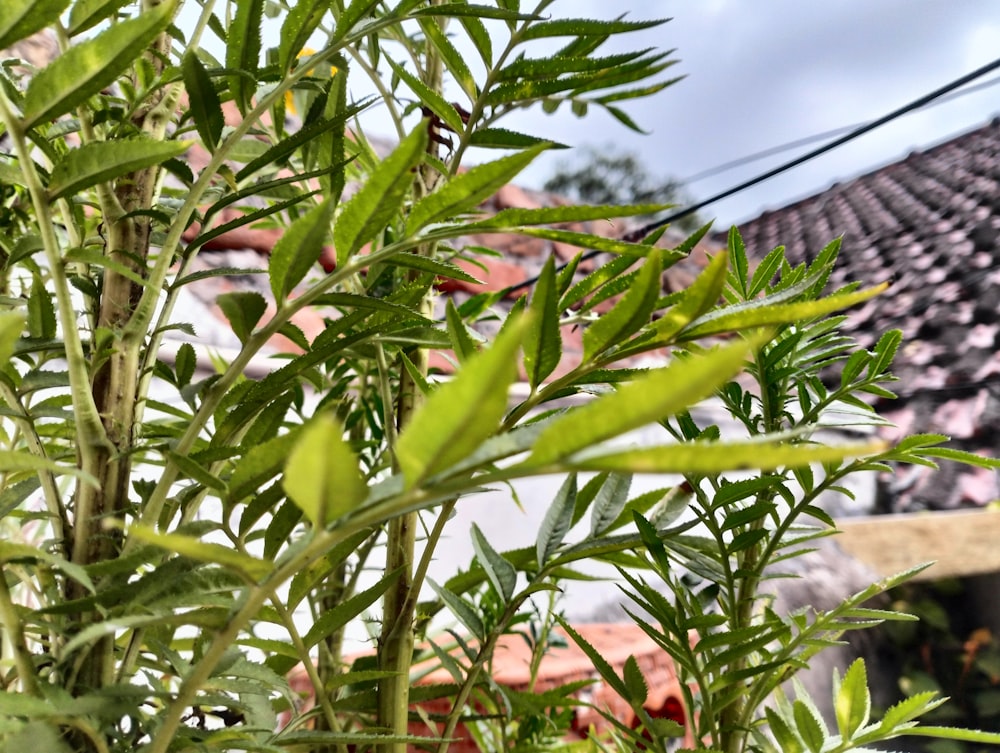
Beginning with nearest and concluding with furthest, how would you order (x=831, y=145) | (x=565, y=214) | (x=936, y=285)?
(x=565, y=214), (x=831, y=145), (x=936, y=285)

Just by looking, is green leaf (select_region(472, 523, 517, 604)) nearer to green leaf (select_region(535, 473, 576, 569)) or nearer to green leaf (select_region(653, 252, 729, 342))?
green leaf (select_region(535, 473, 576, 569))

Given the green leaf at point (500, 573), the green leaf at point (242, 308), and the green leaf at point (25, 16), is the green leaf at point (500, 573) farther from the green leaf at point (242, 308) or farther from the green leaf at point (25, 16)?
the green leaf at point (25, 16)

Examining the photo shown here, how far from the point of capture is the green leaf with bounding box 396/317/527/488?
0.11m

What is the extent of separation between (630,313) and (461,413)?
9 centimetres

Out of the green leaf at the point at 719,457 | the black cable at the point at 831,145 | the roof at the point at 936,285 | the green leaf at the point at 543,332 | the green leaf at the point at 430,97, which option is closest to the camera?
the green leaf at the point at 719,457

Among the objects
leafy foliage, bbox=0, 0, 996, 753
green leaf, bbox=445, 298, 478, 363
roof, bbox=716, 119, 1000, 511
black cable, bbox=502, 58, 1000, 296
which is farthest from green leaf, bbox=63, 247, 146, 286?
roof, bbox=716, 119, 1000, 511

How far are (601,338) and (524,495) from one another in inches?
44.5

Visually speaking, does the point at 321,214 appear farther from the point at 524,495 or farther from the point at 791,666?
the point at 524,495

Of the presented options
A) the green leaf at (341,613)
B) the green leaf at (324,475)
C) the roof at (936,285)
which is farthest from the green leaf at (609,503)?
the roof at (936,285)

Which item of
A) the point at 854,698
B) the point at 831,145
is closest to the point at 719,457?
the point at 854,698

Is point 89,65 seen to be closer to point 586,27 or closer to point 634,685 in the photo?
point 586,27

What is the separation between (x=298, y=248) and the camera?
21cm

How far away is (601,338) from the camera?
0.21 m

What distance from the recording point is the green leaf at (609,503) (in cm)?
Answer: 35
